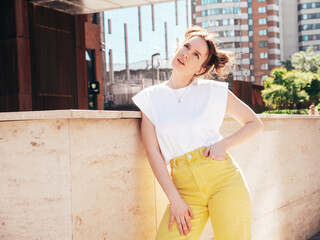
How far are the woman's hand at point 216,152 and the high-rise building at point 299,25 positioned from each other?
9386 cm

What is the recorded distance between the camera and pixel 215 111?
2338mm

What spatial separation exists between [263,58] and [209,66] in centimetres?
8717

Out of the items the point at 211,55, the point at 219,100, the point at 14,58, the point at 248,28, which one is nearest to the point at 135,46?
the point at 14,58

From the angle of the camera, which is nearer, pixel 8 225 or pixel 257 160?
pixel 8 225

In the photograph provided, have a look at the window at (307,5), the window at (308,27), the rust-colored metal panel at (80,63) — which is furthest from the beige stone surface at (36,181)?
the window at (307,5)

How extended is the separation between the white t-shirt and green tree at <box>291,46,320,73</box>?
257ft

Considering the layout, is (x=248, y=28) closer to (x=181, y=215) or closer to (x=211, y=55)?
(x=211, y=55)

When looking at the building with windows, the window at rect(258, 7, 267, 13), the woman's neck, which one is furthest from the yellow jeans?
the window at rect(258, 7, 267, 13)

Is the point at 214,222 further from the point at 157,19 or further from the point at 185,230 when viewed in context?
the point at 157,19

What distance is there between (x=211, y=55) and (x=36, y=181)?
1.19m

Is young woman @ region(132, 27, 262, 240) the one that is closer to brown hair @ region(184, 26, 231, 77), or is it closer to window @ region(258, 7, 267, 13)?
brown hair @ region(184, 26, 231, 77)

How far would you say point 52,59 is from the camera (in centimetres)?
1097

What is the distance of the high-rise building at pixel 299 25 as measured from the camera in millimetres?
89625

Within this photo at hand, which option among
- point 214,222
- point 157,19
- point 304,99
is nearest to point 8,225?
point 214,222
